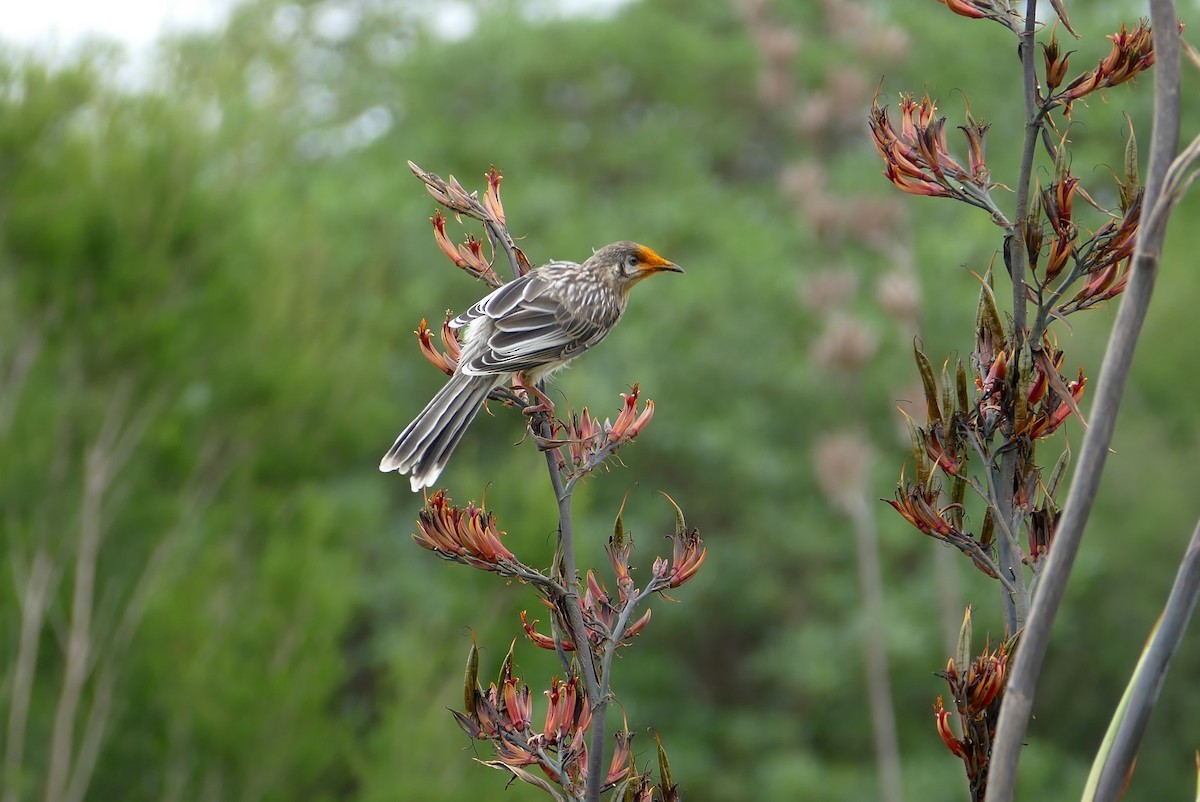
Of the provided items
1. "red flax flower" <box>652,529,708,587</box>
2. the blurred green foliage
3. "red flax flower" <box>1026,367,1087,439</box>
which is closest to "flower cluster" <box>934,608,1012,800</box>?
"red flax flower" <box>1026,367,1087,439</box>

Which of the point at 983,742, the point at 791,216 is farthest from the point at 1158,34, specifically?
the point at 791,216

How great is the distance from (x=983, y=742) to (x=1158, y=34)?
3.56ft

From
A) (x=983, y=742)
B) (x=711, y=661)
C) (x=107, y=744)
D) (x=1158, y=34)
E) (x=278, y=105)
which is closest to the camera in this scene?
(x=1158, y=34)

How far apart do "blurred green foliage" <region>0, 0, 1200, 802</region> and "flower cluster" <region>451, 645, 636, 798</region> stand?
1002cm

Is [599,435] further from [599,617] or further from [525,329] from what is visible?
[525,329]

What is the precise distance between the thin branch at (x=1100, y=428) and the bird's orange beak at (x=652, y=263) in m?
3.04

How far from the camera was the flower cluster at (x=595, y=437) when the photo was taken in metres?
2.57

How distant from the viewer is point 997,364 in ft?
7.52

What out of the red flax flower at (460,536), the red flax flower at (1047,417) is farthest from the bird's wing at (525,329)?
the red flax flower at (1047,417)

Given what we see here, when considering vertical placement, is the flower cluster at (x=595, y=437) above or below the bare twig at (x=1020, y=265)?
below

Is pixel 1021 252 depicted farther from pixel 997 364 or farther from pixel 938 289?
pixel 938 289

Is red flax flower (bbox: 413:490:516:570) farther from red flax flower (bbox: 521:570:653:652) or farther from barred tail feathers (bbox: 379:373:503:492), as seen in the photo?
barred tail feathers (bbox: 379:373:503:492)

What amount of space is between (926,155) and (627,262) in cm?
257

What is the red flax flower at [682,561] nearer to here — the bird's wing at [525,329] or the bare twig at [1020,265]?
the bare twig at [1020,265]
